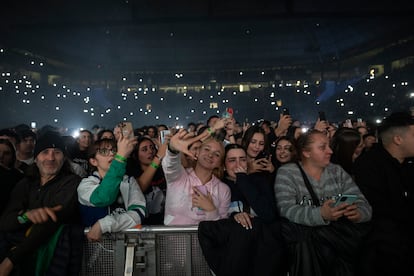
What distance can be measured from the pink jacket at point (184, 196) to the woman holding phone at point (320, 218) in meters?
0.62

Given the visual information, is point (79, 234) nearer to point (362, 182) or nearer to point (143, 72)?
point (362, 182)

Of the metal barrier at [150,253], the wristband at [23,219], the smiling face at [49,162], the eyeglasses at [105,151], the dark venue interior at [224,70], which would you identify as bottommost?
the metal barrier at [150,253]

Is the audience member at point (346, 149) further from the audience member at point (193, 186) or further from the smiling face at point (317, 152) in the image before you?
the audience member at point (193, 186)

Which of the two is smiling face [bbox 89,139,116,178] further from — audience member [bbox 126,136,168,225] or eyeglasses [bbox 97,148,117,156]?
audience member [bbox 126,136,168,225]

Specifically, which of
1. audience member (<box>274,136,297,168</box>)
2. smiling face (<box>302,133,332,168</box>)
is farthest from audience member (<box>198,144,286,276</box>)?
audience member (<box>274,136,297,168</box>)

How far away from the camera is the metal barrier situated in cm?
299

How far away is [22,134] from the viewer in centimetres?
619

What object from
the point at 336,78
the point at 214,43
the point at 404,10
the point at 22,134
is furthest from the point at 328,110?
the point at 22,134

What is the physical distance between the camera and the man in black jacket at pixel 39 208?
2898 mm

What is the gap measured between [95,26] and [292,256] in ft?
25.1

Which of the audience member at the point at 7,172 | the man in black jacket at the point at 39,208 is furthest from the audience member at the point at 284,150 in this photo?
the audience member at the point at 7,172

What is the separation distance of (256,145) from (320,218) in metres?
1.95

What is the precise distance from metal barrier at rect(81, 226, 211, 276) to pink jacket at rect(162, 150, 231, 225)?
276 mm

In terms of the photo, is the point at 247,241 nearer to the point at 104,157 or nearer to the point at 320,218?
the point at 320,218
